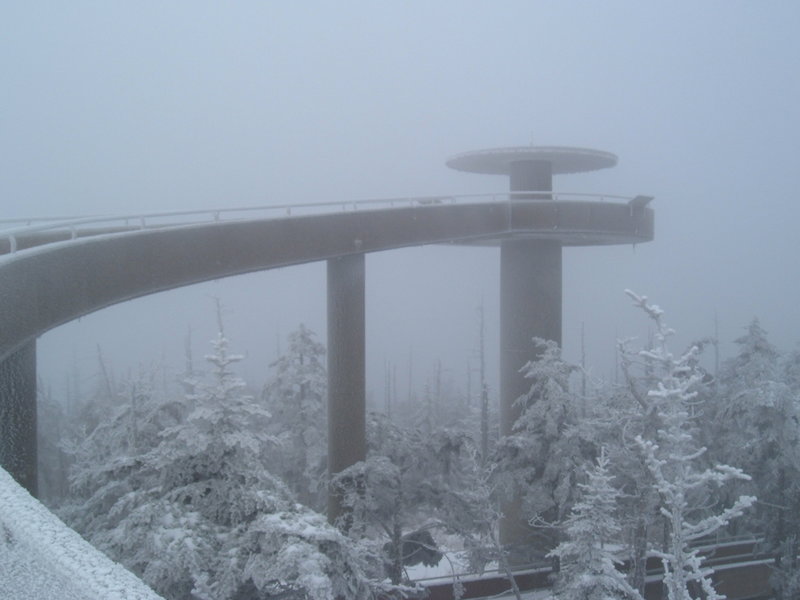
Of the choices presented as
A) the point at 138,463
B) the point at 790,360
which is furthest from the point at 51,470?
the point at 790,360

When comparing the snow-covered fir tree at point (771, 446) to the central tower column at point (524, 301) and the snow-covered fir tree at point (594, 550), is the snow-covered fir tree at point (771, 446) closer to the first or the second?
the central tower column at point (524, 301)

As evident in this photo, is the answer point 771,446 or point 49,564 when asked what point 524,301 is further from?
point 49,564

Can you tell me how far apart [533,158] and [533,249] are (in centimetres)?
323

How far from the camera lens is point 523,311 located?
24.7 meters

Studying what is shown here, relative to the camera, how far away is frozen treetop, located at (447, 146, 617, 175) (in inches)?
939

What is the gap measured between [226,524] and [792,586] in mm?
17728

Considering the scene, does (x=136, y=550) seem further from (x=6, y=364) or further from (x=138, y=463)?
(x=138, y=463)

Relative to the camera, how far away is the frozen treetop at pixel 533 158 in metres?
23.8

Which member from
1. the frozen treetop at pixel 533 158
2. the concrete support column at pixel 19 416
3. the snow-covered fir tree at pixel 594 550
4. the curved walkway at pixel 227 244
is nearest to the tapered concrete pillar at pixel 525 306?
the curved walkway at pixel 227 244

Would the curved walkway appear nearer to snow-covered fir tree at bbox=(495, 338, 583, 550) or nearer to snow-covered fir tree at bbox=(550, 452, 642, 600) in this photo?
snow-covered fir tree at bbox=(495, 338, 583, 550)

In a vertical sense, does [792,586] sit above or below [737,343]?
below

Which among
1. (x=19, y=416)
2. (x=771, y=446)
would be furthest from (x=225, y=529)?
(x=771, y=446)

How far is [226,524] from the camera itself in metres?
10.4

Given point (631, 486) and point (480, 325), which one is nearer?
point (631, 486)
